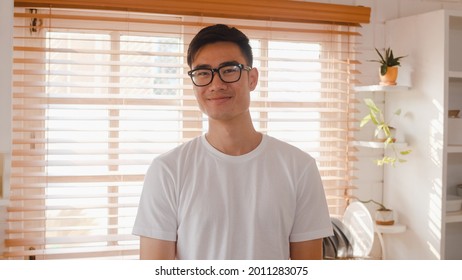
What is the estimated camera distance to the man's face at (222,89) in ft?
3.67

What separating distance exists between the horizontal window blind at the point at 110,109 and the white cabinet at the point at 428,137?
228mm

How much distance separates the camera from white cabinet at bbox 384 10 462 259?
213 centimetres

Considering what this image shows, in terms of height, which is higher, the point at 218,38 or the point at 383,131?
the point at 218,38

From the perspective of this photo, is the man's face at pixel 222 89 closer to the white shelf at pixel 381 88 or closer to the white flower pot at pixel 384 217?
the white shelf at pixel 381 88

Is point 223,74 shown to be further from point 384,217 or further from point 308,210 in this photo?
point 384,217

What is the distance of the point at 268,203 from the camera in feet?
3.74

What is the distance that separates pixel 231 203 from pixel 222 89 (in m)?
0.23

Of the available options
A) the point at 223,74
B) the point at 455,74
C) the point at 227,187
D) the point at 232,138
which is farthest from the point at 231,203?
the point at 455,74

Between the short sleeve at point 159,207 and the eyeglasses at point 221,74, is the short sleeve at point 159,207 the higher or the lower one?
the lower one

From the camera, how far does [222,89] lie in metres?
1.11

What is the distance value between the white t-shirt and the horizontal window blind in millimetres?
922

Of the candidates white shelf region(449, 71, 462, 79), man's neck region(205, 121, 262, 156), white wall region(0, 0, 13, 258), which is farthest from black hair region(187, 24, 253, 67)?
white shelf region(449, 71, 462, 79)


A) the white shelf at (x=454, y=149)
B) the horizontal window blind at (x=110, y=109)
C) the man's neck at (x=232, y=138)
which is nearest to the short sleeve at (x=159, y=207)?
the man's neck at (x=232, y=138)
